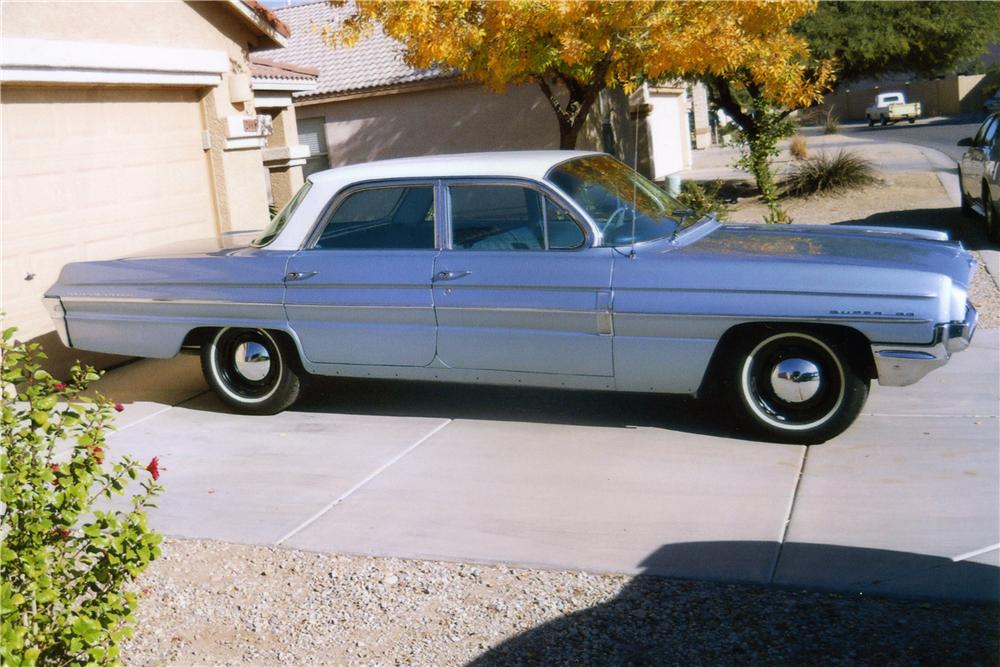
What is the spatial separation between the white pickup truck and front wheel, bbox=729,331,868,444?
169 feet

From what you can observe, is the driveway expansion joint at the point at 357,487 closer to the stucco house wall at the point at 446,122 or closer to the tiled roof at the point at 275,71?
the tiled roof at the point at 275,71

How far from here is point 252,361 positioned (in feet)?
25.3

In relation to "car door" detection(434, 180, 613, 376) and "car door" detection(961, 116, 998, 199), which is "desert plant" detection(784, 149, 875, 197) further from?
"car door" detection(434, 180, 613, 376)

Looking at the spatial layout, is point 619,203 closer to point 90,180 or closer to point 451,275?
point 451,275

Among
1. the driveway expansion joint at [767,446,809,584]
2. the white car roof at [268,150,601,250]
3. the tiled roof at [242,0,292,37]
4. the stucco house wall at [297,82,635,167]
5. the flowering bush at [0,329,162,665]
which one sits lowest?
the driveway expansion joint at [767,446,809,584]

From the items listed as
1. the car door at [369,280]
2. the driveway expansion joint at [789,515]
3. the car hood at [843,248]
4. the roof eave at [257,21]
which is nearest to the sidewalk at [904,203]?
the car hood at [843,248]

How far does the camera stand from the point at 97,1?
9133 millimetres

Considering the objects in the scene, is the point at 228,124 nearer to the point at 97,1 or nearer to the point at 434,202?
the point at 97,1

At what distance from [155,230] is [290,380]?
3.10 m

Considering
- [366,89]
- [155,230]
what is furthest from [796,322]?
[366,89]

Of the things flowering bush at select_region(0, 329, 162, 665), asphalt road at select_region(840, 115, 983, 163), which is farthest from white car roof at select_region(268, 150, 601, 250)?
asphalt road at select_region(840, 115, 983, 163)

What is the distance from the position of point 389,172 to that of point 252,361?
163 centimetres

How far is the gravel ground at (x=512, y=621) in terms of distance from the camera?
4.10m

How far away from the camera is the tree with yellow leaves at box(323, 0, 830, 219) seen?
12727 mm
